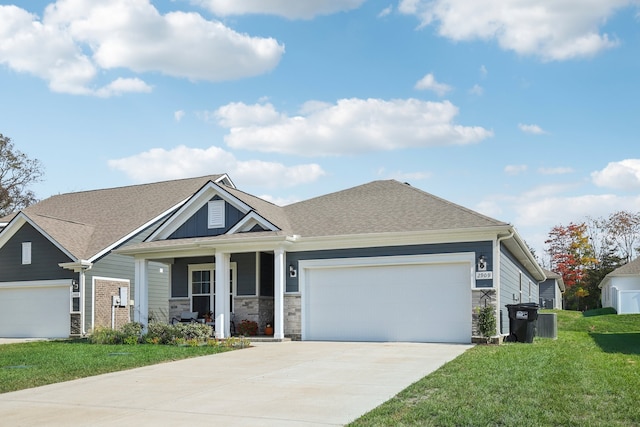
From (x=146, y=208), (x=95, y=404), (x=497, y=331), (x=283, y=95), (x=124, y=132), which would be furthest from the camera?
(x=146, y=208)

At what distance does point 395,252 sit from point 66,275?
12.9 metres

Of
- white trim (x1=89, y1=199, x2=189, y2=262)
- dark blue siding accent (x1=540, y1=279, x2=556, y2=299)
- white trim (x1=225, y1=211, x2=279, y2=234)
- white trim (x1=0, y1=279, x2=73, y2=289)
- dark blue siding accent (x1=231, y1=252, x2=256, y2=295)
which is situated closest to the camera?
white trim (x1=225, y1=211, x2=279, y2=234)

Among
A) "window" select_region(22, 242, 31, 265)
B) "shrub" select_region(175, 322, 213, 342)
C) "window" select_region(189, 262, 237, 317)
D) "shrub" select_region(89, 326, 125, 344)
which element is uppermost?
"window" select_region(22, 242, 31, 265)

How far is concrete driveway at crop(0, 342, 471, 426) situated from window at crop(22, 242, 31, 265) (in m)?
13.3

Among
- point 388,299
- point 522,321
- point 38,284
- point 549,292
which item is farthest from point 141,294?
point 549,292

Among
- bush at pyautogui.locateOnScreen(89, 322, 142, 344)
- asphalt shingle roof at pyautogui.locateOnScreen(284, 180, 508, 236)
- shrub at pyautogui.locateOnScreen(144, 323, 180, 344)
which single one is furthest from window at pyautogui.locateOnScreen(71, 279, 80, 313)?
asphalt shingle roof at pyautogui.locateOnScreen(284, 180, 508, 236)

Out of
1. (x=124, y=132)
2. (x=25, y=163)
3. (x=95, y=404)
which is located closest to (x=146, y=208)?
(x=124, y=132)

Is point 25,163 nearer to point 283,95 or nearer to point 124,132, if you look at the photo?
point 124,132

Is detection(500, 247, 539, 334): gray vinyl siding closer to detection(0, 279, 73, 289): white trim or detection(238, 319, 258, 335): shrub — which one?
detection(238, 319, 258, 335): shrub

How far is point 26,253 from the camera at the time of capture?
81.9ft

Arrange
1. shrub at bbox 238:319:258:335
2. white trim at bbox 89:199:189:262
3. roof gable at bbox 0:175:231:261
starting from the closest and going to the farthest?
shrub at bbox 238:319:258:335
white trim at bbox 89:199:189:262
roof gable at bbox 0:175:231:261

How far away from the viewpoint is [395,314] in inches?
744

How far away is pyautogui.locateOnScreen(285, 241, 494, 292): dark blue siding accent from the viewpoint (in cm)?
1773

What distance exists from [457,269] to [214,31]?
916 centimetres
